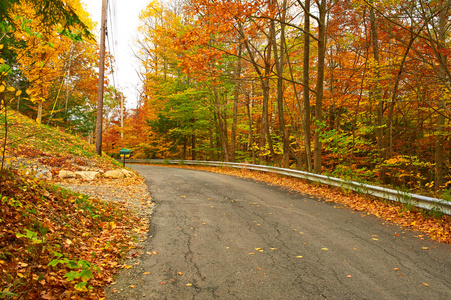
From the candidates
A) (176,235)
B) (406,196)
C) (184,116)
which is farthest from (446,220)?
(184,116)

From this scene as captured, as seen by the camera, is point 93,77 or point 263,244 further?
point 93,77

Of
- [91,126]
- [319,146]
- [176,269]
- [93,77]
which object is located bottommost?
[176,269]

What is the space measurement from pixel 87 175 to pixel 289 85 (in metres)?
13.5

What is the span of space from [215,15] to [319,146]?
6.58 metres

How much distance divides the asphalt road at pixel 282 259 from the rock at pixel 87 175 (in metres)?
4.42

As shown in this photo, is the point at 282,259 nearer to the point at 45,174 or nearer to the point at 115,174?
the point at 45,174

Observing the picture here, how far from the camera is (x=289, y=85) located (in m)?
18.2

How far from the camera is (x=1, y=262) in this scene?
274 centimetres

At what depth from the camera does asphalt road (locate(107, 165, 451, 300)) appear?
10.2ft

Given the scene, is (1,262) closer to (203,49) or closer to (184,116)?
(203,49)

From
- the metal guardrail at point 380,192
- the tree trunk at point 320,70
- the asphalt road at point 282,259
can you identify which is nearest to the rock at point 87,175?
the asphalt road at point 282,259

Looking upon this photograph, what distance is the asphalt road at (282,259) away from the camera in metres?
3.11

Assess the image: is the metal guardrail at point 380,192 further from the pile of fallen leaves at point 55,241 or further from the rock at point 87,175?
the rock at point 87,175

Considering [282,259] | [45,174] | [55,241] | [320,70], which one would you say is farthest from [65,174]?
[320,70]
